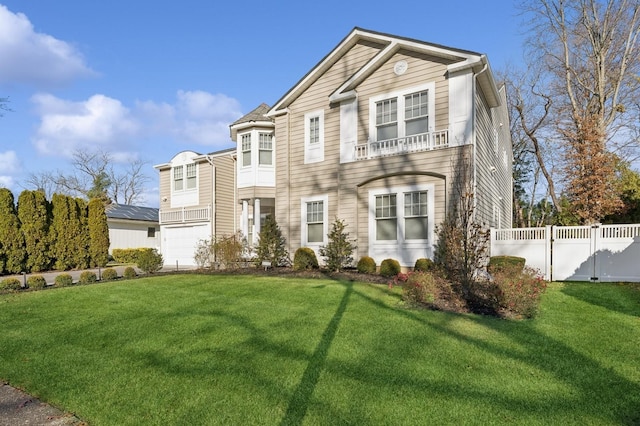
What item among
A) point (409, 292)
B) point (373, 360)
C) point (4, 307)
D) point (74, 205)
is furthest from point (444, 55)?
point (74, 205)

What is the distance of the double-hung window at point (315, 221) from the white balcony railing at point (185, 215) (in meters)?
6.85

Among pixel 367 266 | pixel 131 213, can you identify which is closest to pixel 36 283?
pixel 367 266

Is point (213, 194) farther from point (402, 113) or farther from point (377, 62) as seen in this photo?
point (402, 113)

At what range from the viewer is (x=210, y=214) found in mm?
18734

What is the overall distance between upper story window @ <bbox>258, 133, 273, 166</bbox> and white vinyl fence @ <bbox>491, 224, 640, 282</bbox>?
952 cm

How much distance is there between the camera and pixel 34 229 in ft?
57.5

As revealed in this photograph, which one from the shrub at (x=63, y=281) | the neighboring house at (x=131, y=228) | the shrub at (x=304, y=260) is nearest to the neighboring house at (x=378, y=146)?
the shrub at (x=304, y=260)

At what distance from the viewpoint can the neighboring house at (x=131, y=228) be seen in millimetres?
26234

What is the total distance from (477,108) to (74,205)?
63.1 ft

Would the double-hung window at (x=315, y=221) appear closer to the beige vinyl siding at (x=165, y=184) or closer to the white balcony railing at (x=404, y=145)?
the white balcony railing at (x=404, y=145)

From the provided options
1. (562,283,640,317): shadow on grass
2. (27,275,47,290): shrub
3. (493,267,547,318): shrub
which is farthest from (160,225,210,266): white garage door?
(562,283,640,317): shadow on grass

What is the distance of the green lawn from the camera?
11.1 ft

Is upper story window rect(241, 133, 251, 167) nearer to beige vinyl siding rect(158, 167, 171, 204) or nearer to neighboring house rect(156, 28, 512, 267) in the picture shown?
neighboring house rect(156, 28, 512, 267)

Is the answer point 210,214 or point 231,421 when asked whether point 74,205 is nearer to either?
point 210,214
